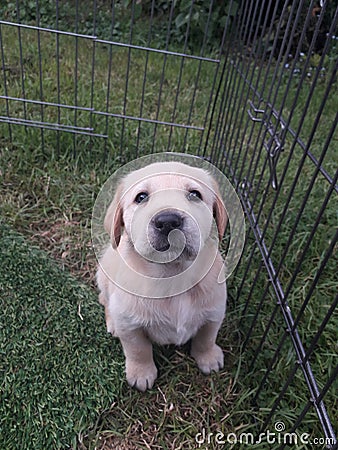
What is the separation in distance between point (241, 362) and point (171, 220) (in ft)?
2.66

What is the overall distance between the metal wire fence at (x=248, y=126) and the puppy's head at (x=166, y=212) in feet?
0.89

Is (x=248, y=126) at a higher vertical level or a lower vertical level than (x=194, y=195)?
lower

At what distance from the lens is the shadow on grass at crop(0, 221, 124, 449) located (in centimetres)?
152

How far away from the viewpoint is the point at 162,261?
1374 millimetres

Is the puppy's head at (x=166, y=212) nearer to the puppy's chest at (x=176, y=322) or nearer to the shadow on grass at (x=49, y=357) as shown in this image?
the puppy's chest at (x=176, y=322)

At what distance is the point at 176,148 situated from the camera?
295cm

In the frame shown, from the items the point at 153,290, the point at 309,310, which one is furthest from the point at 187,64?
the point at 153,290

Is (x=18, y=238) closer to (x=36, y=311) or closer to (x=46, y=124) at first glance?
(x=36, y=311)

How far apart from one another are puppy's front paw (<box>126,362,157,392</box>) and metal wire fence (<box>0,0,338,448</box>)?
392 millimetres

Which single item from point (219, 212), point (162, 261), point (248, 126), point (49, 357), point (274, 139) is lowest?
point (49, 357)

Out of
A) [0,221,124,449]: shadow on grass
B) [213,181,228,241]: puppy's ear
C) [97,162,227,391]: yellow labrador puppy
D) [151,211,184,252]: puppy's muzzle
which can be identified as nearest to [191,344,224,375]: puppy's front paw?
[97,162,227,391]: yellow labrador puppy

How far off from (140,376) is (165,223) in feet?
2.29

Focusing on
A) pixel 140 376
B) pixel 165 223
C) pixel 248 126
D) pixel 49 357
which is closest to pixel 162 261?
pixel 165 223

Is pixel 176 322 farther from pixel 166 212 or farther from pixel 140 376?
pixel 166 212
